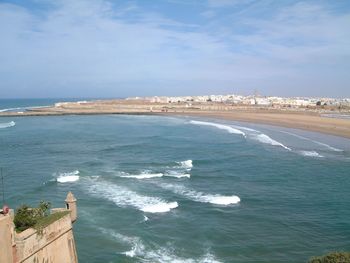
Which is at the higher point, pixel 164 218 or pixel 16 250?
pixel 16 250

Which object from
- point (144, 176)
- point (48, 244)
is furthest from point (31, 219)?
point (144, 176)

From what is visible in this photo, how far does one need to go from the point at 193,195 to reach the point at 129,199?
426cm

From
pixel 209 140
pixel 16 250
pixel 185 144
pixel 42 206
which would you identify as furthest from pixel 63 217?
pixel 209 140

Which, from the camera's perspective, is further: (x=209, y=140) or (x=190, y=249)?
(x=209, y=140)

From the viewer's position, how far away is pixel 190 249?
67.1ft

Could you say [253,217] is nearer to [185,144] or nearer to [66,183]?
[66,183]

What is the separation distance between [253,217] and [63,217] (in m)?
12.9

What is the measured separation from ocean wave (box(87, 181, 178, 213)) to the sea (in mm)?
62

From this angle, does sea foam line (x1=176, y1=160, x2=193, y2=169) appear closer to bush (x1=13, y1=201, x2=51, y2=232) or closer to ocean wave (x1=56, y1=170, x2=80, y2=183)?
ocean wave (x1=56, y1=170, x2=80, y2=183)

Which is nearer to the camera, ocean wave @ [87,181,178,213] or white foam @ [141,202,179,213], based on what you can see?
white foam @ [141,202,179,213]

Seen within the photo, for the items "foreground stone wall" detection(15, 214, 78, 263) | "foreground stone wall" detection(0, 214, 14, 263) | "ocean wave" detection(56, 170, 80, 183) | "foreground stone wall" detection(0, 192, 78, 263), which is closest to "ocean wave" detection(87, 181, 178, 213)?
"ocean wave" detection(56, 170, 80, 183)

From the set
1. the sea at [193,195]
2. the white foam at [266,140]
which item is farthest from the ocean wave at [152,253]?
the white foam at [266,140]

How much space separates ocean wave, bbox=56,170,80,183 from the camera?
3266 cm

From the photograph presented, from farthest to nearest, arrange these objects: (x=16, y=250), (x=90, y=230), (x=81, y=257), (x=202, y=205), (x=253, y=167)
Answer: (x=253, y=167) → (x=202, y=205) → (x=90, y=230) → (x=81, y=257) → (x=16, y=250)
